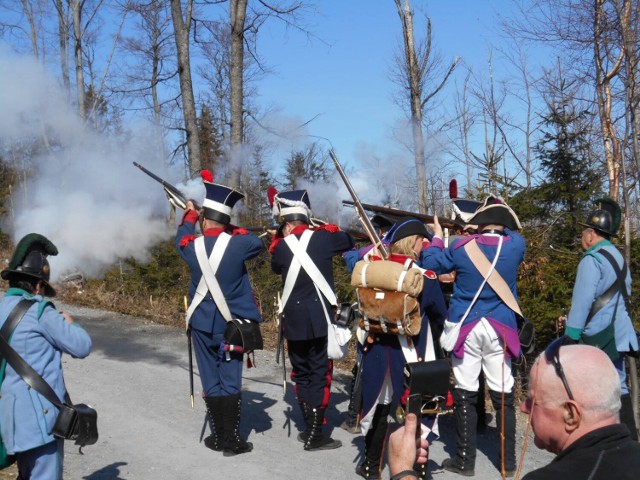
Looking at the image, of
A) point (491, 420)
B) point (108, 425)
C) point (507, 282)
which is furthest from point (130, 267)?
point (507, 282)

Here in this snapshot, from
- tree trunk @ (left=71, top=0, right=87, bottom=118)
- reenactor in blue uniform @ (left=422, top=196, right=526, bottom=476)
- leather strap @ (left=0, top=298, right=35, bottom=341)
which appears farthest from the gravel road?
tree trunk @ (left=71, top=0, right=87, bottom=118)

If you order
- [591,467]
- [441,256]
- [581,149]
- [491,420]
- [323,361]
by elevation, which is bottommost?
[491,420]

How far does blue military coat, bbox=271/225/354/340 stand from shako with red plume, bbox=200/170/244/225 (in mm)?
579

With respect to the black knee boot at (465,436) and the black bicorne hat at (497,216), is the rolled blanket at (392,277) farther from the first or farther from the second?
the black knee boot at (465,436)

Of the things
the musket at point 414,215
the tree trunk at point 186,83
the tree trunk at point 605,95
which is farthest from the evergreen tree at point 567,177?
the tree trunk at point 186,83

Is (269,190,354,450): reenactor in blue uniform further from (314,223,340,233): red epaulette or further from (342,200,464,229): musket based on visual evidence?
(342,200,464,229): musket

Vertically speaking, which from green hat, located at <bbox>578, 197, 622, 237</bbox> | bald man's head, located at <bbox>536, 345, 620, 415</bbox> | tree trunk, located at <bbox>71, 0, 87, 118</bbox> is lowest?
bald man's head, located at <bbox>536, 345, 620, 415</bbox>

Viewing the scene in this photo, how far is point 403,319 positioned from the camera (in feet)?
15.6

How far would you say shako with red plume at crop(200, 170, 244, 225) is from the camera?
6.02 meters

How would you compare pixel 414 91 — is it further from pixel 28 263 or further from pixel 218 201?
pixel 28 263

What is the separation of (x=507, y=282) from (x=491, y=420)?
2042mm

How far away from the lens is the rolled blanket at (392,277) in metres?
4.68

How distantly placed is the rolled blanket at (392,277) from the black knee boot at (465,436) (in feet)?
4.80

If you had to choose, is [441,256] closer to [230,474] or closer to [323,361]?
[323,361]
